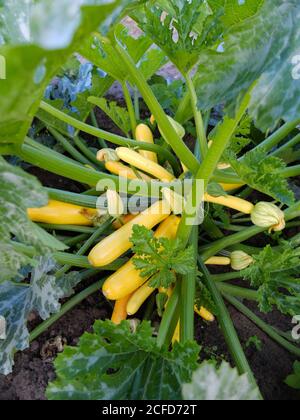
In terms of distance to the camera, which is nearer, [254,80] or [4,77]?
[4,77]

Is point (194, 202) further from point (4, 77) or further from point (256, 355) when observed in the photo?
point (4, 77)

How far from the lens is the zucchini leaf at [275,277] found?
4.41 ft

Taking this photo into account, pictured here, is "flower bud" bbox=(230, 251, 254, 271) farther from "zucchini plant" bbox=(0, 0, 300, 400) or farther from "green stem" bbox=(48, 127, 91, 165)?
"green stem" bbox=(48, 127, 91, 165)

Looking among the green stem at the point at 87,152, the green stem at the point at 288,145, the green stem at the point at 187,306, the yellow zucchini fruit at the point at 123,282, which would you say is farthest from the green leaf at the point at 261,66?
the green stem at the point at 87,152

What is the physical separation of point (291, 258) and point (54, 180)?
1.05 meters

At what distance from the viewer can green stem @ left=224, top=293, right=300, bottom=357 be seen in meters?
1.68

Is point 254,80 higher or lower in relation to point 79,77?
lower

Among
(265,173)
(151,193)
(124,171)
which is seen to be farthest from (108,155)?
(265,173)

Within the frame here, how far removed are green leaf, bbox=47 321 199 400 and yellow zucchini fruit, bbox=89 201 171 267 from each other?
367 millimetres

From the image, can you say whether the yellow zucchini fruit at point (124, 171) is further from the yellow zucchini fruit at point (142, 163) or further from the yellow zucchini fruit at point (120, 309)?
the yellow zucchini fruit at point (120, 309)

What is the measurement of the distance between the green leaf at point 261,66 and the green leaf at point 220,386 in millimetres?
→ 440

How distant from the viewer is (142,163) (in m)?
1.66

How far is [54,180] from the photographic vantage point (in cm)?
209
